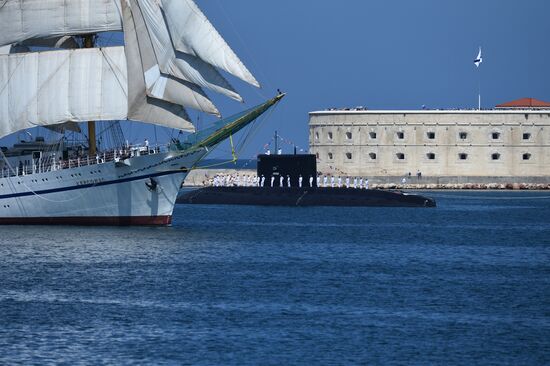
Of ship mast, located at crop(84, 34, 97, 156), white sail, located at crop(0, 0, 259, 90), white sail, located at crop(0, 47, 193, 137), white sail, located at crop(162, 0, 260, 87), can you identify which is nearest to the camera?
white sail, located at crop(162, 0, 260, 87)

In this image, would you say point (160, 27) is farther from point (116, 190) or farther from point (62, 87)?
point (116, 190)

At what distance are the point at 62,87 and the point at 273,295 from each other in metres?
29.5

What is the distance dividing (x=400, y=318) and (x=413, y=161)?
262ft

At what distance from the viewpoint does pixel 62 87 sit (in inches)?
2628

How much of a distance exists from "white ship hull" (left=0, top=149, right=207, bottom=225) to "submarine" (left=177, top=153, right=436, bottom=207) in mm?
23485

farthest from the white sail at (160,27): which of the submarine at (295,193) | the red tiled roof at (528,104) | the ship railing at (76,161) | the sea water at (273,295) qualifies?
the red tiled roof at (528,104)

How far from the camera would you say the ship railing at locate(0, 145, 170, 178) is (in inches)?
2510

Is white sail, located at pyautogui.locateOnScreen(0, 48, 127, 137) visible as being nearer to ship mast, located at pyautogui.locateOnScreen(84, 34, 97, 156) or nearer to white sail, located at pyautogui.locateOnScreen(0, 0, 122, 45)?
ship mast, located at pyautogui.locateOnScreen(84, 34, 97, 156)

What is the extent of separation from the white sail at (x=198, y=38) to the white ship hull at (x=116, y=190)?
16.8 ft

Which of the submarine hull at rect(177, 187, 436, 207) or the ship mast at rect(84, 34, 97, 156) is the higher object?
the ship mast at rect(84, 34, 97, 156)

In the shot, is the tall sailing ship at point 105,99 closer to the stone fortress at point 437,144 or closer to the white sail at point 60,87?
the white sail at point 60,87

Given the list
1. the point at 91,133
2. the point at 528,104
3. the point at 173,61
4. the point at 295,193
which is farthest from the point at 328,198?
the point at 528,104

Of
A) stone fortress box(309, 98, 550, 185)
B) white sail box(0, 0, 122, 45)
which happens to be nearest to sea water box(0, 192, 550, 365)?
white sail box(0, 0, 122, 45)

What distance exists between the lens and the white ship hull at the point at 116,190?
63312mm
